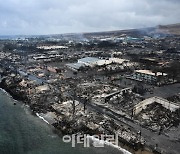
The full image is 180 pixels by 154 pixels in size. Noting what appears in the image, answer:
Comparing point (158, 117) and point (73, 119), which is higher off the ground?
point (158, 117)

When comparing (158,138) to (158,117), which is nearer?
(158,138)

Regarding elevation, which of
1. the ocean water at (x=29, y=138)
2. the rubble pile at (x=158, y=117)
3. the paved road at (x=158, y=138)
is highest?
the rubble pile at (x=158, y=117)

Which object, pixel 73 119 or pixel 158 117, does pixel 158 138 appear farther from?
pixel 73 119

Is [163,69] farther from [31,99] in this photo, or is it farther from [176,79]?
[31,99]

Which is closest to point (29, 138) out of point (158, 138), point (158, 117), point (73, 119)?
point (73, 119)

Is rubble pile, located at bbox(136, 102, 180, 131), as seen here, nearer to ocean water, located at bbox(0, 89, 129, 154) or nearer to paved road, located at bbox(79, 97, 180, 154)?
paved road, located at bbox(79, 97, 180, 154)

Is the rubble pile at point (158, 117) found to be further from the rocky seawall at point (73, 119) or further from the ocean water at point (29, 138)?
the ocean water at point (29, 138)

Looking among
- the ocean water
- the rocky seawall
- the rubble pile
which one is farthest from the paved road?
the ocean water

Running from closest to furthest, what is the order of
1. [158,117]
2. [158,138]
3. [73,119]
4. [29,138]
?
1. [158,138]
2. [29,138]
3. [158,117]
4. [73,119]

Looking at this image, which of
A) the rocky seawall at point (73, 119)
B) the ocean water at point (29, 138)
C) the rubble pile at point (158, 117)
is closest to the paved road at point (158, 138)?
the rocky seawall at point (73, 119)

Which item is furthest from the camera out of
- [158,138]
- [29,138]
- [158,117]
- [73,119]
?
[73,119]
